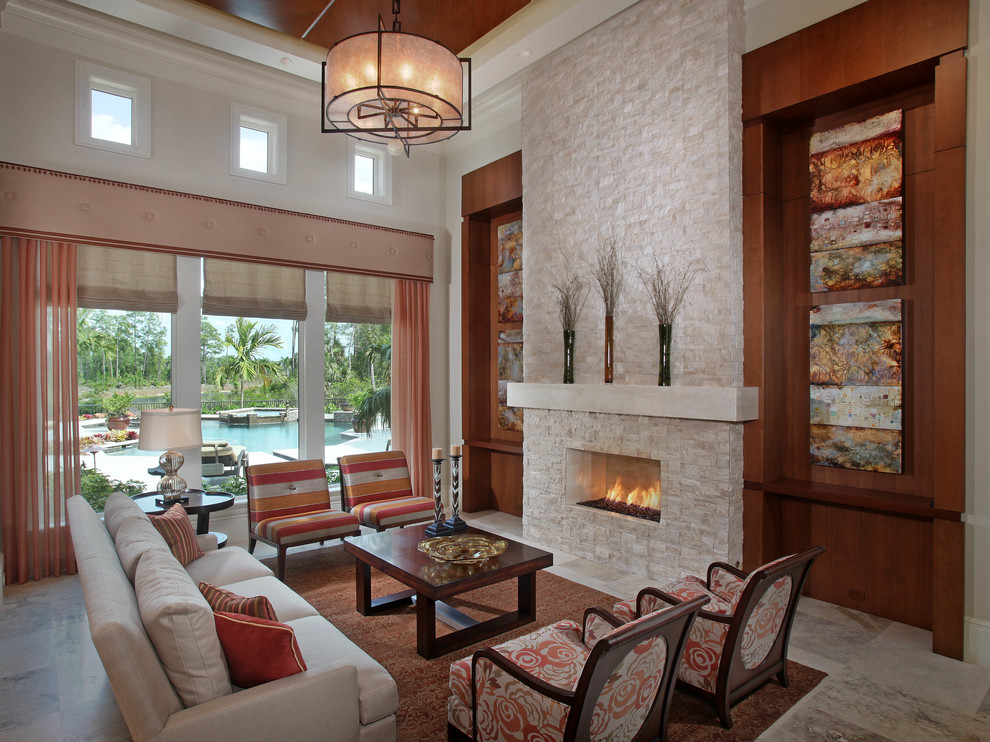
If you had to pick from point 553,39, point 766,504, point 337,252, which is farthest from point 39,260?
point 766,504

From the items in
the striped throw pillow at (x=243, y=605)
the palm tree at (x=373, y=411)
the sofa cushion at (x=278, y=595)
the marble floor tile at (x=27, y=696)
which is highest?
the palm tree at (x=373, y=411)

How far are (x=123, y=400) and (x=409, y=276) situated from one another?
300 cm

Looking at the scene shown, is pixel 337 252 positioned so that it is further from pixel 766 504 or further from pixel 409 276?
pixel 766 504

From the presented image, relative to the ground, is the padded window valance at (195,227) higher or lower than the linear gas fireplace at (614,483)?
Answer: higher

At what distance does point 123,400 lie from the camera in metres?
5.14

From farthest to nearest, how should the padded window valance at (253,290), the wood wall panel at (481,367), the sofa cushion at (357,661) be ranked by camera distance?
the wood wall panel at (481,367)
the padded window valance at (253,290)
the sofa cushion at (357,661)

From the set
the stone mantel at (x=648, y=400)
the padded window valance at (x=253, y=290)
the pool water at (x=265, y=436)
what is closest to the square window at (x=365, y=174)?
the padded window valance at (x=253, y=290)

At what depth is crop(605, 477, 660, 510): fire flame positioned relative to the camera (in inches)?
195

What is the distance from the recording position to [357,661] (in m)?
2.40

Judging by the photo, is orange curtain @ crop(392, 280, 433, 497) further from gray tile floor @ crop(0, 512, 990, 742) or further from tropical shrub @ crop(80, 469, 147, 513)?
gray tile floor @ crop(0, 512, 990, 742)

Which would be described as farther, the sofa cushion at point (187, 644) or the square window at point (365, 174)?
the square window at point (365, 174)

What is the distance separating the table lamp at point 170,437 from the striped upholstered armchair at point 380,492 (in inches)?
51.0

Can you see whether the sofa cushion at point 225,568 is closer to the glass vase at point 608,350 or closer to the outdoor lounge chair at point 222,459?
the outdoor lounge chair at point 222,459

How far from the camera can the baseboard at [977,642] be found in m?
3.20
